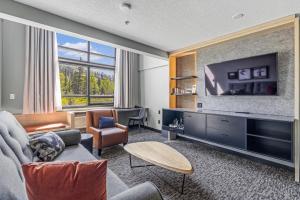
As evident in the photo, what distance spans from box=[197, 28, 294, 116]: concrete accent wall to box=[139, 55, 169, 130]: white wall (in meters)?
1.25

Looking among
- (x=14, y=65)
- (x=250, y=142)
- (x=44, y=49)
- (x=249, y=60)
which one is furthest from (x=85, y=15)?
(x=250, y=142)

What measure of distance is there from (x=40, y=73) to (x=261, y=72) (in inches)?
183

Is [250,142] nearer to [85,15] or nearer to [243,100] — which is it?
[243,100]

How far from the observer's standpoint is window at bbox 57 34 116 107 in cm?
452

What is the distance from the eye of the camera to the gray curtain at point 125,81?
5.32 m

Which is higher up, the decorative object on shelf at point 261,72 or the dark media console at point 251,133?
the decorative object on shelf at point 261,72

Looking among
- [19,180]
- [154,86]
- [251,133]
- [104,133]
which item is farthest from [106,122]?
[251,133]

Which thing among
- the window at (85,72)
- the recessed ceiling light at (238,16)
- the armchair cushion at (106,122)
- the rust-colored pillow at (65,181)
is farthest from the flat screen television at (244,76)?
the window at (85,72)

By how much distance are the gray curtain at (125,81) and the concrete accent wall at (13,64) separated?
244 cm

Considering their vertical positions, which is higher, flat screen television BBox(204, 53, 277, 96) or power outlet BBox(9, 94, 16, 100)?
flat screen television BBox(204, 53, 277, 96)

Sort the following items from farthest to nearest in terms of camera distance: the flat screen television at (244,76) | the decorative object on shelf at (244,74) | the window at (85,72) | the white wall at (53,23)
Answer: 1. the window at (85,72)
2. the decorative object on shelf at (244,74)
3. the flat screen television at (244,76)
4. the white wall at (53,23)

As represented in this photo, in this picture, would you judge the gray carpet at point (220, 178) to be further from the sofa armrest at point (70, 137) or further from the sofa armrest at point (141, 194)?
the sofa armrest at point (141, 194)

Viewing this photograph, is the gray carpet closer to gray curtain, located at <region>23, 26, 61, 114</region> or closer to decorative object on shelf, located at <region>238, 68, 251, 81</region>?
decorative object on shelf, located at <region>238, 68, 251, 81</region>

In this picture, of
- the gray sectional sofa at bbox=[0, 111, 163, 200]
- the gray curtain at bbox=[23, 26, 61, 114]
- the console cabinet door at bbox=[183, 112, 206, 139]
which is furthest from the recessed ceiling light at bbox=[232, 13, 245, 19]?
the gray curtain at bbox=[23, 26, 61, 114]
